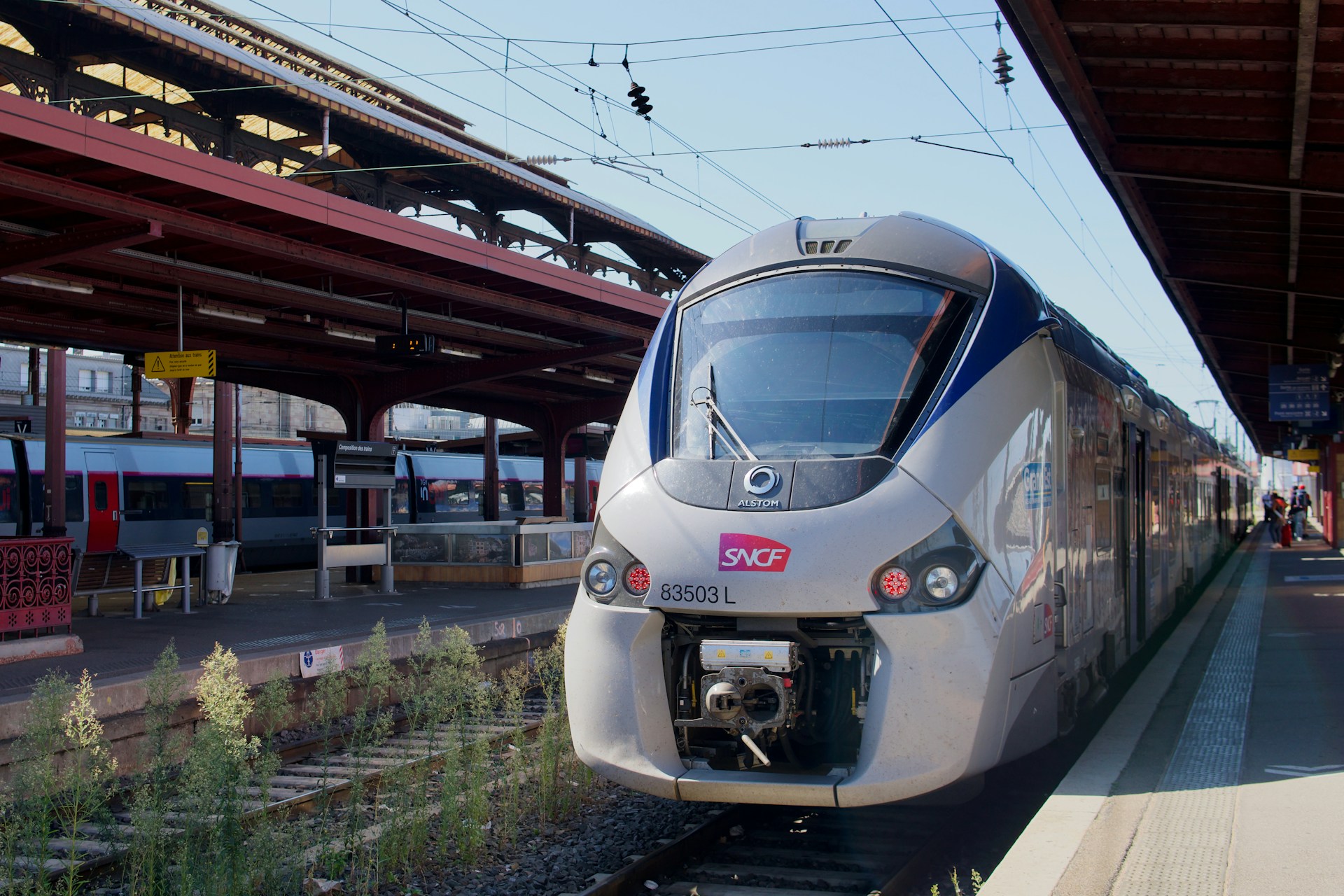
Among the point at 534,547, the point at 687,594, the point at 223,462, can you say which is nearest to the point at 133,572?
the point at 223,462

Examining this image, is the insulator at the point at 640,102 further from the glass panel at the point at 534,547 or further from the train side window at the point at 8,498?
the train side window at the point at 8,498

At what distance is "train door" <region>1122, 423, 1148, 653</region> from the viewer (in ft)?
29.6

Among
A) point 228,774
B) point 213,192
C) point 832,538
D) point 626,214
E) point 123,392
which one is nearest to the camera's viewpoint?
point 832,538

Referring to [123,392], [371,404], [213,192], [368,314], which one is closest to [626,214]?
[371,404]

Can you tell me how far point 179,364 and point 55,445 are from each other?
11.3ft

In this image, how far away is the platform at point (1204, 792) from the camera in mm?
4020

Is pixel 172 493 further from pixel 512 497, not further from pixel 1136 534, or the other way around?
pixel 1136 534

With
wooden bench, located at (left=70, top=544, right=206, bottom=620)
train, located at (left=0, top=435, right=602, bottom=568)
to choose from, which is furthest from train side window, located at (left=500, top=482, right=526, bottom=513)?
wooden bench, located at (left=70, top=544, right=206, bottom=620)

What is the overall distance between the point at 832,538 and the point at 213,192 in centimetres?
881

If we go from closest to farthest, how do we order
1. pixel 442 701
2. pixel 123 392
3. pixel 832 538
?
pixel 832 538
pixel 442 701
pixel 123 392

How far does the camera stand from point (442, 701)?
702 cm

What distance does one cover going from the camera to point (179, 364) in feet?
48.2

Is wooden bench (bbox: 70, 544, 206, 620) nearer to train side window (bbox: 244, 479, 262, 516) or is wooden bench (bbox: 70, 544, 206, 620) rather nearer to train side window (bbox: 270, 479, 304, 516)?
train side window (bbox: 244, 479, 262, 516)

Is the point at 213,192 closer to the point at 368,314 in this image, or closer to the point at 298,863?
the point at 368,314
